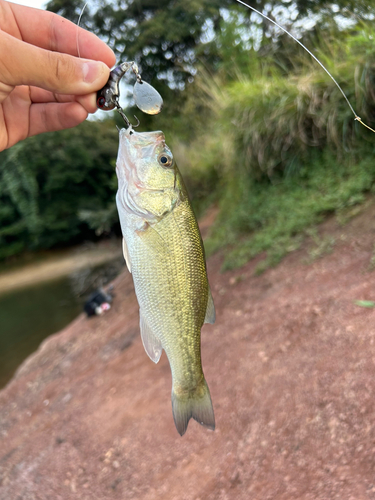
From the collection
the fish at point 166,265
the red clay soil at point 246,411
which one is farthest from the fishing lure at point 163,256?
the red clay soil at point 246,411

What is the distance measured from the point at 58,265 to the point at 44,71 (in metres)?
20.0

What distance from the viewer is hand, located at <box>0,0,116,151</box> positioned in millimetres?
1639

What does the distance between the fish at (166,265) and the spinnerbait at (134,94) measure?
129 millimetres

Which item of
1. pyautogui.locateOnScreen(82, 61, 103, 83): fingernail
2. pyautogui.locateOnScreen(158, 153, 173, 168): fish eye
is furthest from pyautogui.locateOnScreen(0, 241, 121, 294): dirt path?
pyautogui.locateOnScreen(82, 61, 103, 83): fingernail

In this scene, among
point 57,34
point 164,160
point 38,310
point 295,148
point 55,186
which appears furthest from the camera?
point 55,186

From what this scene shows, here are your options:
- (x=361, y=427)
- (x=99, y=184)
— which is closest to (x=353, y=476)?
(x=361, y=427)

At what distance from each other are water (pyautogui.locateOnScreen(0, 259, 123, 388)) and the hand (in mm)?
7536

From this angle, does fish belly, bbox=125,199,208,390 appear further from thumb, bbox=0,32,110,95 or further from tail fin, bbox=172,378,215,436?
thumb, bbox=0,32,110,95

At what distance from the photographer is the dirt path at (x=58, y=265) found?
58.6ft

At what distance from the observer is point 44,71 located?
166cm

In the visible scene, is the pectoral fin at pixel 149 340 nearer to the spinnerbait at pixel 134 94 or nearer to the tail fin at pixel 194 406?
the tail fin at pixel 194 406

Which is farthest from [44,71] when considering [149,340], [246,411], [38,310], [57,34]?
[38,310]

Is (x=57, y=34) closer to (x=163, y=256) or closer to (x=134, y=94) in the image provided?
(x=134, y=94)

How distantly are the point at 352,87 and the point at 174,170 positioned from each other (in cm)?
468
